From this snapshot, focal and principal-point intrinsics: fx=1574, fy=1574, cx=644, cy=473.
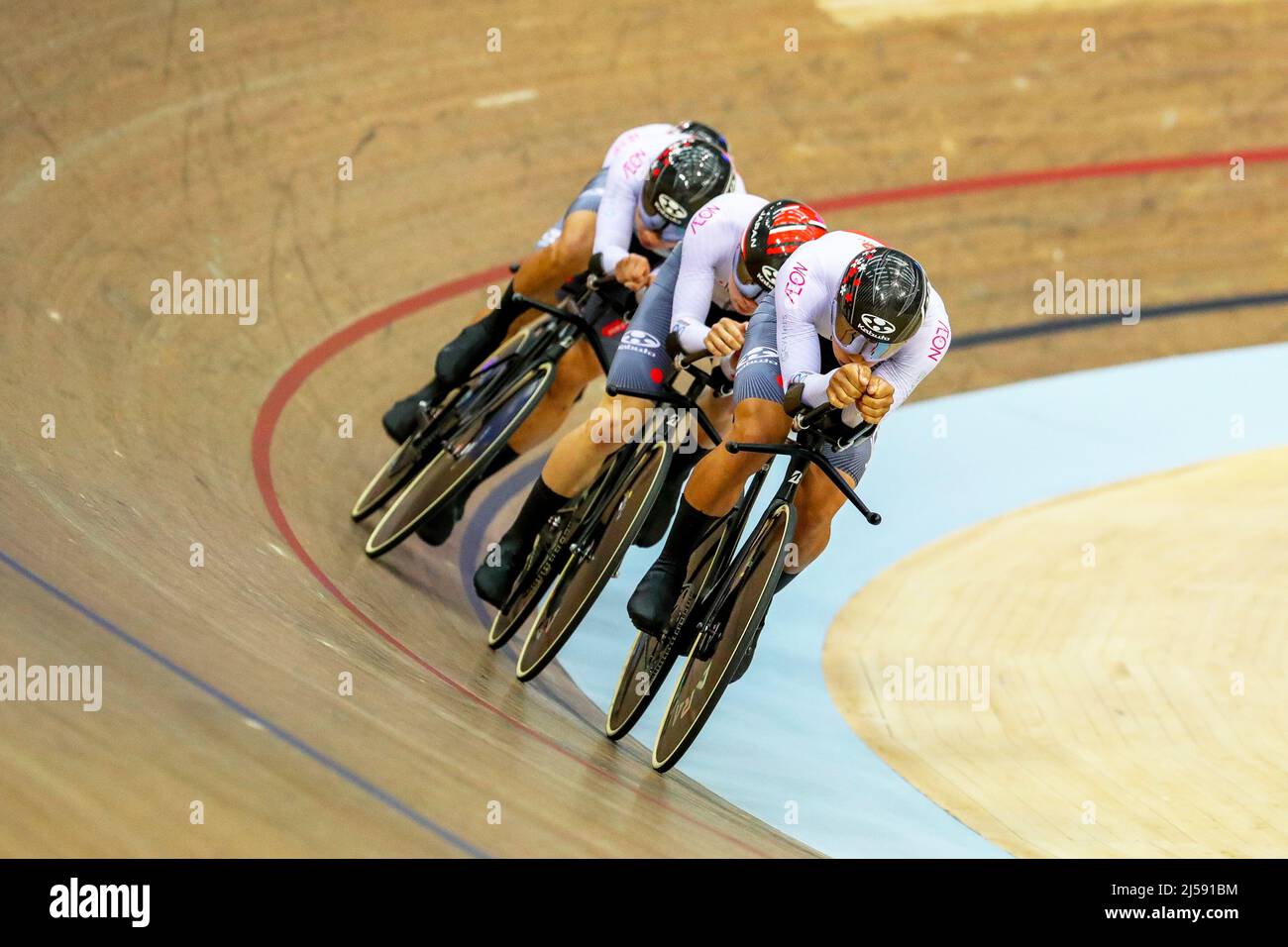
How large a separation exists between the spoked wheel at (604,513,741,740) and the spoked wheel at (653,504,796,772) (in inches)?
2.4

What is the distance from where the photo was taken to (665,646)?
3963 mm

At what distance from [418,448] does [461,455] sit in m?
0.31

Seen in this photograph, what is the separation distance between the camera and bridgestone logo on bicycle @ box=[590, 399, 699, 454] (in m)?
4.10

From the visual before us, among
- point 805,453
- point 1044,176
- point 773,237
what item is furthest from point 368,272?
point 1044,176

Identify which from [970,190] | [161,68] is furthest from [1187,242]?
[161,68]

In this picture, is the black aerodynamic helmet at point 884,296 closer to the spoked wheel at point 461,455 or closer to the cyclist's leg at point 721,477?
the cyclist's leg at point 721,477

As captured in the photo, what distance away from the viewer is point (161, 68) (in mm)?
6500

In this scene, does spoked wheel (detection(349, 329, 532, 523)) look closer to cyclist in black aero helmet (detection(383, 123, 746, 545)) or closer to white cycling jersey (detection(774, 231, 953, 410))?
cyclist in black aero helmet (detection(383, 123, 746, 545))

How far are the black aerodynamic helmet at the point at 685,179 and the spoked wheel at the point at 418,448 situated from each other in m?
0.78

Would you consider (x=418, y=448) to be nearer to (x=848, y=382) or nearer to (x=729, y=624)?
(x=729, y=624)

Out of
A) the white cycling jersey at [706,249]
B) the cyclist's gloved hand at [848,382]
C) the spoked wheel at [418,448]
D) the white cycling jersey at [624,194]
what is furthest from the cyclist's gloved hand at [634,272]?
the cyclist's gloved hand at [848,382]

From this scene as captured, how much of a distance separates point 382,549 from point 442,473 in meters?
0.32

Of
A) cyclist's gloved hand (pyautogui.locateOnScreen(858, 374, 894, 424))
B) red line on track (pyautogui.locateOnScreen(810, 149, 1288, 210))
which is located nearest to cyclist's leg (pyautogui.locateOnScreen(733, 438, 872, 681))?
cyclist's gloved hand (pyautogui.locateOnScreen(858, 374, 894, 424))

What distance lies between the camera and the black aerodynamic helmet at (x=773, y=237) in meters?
3.83
